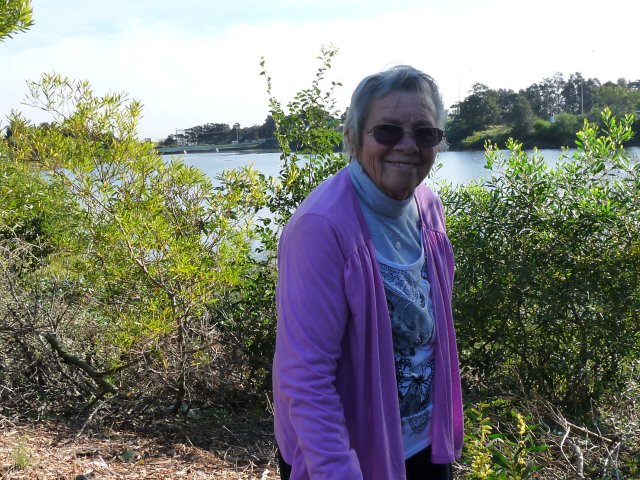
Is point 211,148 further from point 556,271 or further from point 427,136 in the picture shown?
point 427,136

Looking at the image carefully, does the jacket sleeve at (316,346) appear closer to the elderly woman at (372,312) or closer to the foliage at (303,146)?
the elderly woman at (372,312)

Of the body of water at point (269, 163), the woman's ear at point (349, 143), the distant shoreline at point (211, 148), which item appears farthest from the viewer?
the body of water at point (269, 163)

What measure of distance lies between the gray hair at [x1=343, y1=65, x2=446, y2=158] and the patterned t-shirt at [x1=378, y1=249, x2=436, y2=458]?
1.28 feet

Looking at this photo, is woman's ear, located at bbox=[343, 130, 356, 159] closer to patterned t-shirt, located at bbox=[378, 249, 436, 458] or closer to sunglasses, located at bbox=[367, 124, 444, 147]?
sunglasses, located at bbox=[367, 124, 444, 147]

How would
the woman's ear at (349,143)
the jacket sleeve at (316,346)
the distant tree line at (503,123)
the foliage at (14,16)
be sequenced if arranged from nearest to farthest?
1. the jacket sleeve at (316,346)
2. the woman's ear at (349,143)
3. the foliage at (14,16)
4. the distant tree line at (503,123)

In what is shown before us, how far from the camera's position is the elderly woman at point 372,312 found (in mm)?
1920

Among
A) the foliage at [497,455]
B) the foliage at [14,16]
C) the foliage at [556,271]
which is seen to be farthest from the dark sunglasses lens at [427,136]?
the foliage at [556,271]

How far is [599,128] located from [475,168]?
4.02 feet

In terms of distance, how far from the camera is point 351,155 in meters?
2.25

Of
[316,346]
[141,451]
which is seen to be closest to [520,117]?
[141,451]

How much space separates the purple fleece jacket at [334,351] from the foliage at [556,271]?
3.49 m

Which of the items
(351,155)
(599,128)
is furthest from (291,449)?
(599,128)

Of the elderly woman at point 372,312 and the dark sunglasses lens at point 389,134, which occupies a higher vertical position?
the dark sunglasses lens at point 389,134

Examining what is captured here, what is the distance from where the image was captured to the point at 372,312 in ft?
6.47
